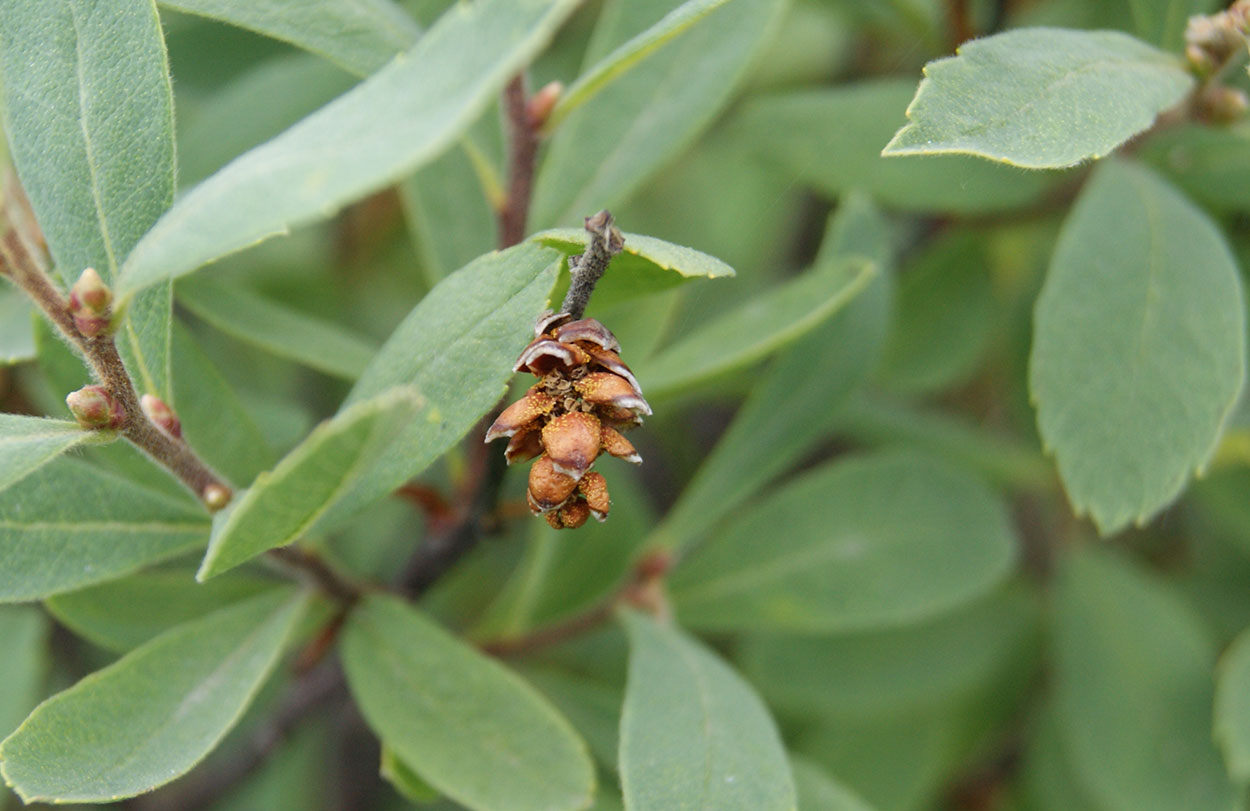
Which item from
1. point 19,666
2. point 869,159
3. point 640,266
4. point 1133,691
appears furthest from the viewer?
point 1133,691

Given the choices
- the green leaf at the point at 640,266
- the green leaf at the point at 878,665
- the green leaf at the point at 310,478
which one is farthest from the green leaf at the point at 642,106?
the green leaf at the point at 878,665

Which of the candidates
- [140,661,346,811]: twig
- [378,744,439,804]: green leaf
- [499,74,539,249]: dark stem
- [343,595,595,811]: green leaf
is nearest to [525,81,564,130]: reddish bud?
[499,74,539,249]: dark stem

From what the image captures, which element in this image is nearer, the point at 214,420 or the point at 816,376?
the point at 214,420

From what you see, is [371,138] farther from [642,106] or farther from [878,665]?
[878,665]

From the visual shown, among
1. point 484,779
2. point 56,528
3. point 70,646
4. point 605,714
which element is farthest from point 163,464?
point 70,646

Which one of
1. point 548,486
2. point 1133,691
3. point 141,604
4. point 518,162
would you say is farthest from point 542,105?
point 1133,691

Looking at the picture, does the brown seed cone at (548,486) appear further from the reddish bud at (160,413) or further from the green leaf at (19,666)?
the green leaf at (19,666)

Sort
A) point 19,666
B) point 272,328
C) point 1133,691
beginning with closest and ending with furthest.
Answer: point 272,328
point 19,666
point 1133,691

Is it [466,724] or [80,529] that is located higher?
[80,529]
